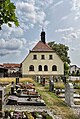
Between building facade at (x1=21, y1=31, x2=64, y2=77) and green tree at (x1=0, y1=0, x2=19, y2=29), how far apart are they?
155 ft

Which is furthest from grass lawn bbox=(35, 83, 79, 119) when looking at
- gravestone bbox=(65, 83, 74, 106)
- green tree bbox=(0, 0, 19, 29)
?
green tree bbox=(0, 0, 19, 29)

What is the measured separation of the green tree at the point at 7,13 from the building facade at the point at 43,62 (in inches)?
1857

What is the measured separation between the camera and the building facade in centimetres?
5103

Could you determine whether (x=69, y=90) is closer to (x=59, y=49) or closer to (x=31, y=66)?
(x=31, y=66)

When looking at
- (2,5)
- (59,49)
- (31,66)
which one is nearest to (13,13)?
(2,5)

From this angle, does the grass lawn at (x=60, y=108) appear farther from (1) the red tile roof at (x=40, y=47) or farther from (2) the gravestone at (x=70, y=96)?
(1) the red tile roof at (x=40, y=47)

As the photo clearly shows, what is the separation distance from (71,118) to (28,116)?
1.80 m

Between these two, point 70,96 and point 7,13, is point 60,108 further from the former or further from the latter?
point 7,13

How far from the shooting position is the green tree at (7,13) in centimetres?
323

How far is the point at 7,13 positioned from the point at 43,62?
48779 mm

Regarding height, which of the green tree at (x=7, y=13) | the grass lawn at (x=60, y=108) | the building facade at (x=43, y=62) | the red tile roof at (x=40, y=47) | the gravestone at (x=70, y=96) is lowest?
the grass lawn at (x=60, y=108)

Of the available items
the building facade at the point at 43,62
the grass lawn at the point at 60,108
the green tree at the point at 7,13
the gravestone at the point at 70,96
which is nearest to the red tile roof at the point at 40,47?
the building facade at the point at 43,62

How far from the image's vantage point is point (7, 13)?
11.0ft

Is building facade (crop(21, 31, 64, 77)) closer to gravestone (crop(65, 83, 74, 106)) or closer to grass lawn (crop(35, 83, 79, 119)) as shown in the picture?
grass lawn (crop(35, 83, 79, 119))
